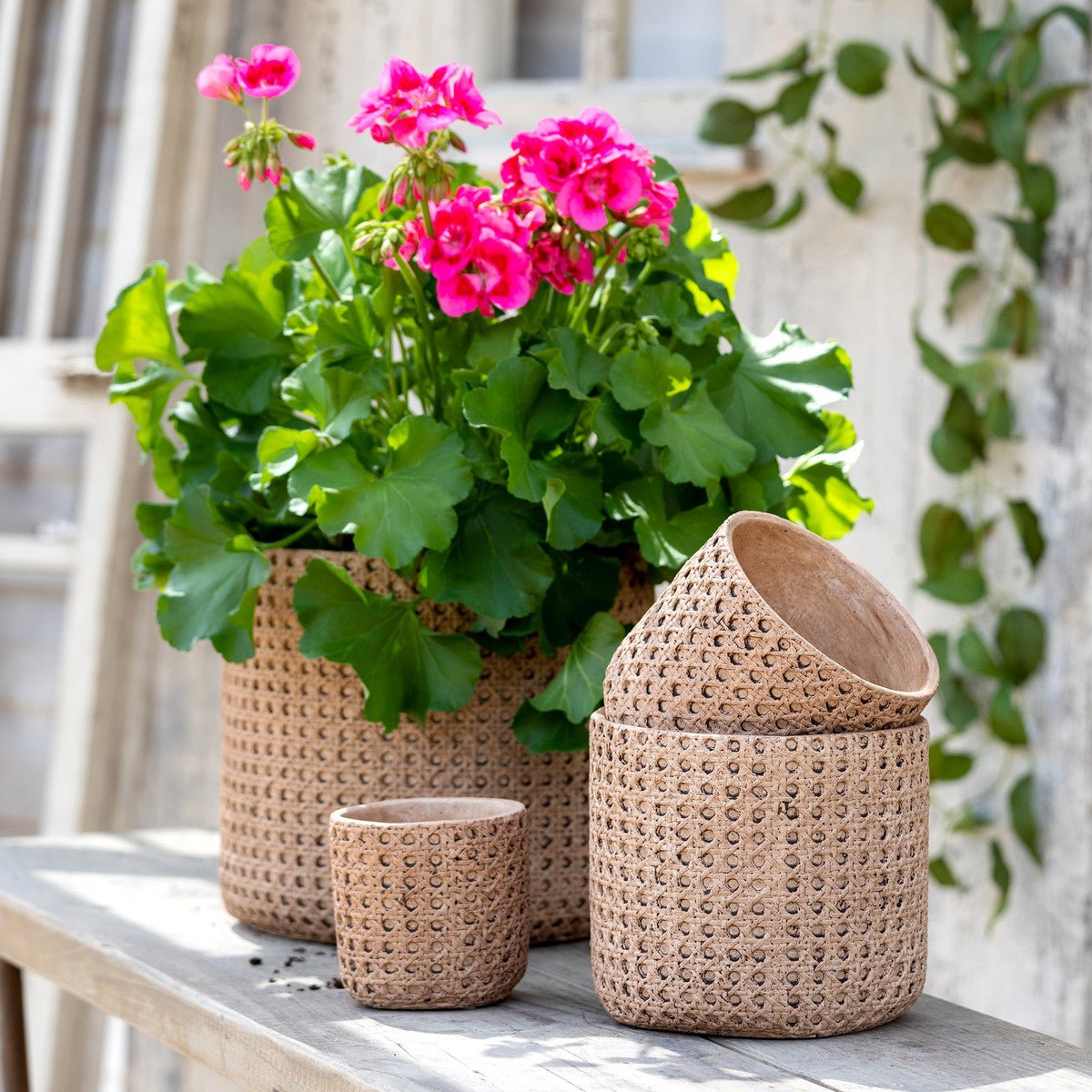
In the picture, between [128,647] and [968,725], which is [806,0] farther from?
[128,647]

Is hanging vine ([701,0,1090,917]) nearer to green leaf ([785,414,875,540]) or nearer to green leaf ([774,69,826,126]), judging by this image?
green leaf ([774,69,826,126])

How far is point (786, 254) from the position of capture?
5.29 ft

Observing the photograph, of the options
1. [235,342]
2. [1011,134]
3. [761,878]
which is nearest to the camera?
[761,878]

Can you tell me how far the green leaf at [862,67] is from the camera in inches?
58.6

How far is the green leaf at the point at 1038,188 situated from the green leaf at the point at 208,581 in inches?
37.4

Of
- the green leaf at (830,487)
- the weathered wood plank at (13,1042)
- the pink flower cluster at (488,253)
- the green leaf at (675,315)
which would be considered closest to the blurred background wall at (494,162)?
the weathered wood plank at (13,1042)

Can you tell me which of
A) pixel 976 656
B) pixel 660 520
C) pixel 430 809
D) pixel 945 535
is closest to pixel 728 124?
pixel 945 535

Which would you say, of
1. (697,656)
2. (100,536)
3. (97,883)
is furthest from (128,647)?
(697,656)

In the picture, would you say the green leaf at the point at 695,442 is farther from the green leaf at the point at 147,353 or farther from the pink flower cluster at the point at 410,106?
the green leaf at the point at 147,353

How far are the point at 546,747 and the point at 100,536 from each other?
3.30ft

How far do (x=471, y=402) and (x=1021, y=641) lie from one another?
0.90 metres

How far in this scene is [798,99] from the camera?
1506 millimetres

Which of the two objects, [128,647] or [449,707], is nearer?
[449,707]

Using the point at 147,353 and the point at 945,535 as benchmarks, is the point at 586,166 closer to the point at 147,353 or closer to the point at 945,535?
the point at 147,353
